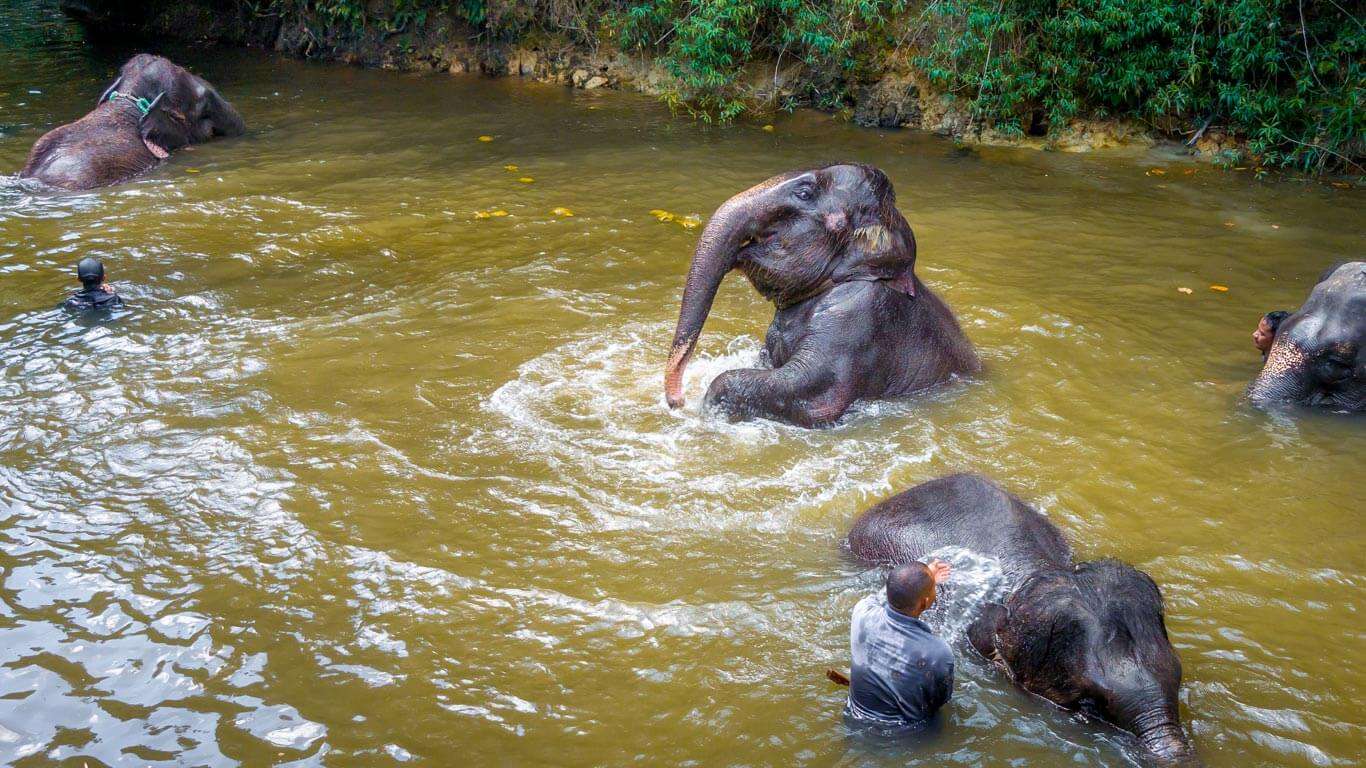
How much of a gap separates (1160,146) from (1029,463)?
7.22 meters

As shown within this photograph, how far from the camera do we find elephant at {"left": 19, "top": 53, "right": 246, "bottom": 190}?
10258mm

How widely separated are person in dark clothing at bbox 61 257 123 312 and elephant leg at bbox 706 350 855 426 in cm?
408

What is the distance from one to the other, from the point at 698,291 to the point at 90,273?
3.96m

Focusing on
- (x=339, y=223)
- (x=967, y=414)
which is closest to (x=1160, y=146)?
(x=967, y=414)

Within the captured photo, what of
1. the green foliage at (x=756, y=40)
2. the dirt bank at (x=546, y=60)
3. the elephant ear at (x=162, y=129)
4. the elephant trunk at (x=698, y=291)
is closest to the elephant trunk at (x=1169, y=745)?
the elephant trunk at (x=698, y=291)

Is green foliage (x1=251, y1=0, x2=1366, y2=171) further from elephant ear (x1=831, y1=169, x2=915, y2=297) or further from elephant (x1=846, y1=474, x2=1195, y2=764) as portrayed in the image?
elephant (x1=846, y1=474, x2=1195, y2=764)

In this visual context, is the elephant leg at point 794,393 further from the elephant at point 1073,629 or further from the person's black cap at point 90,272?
the person's black cap at point 90,272

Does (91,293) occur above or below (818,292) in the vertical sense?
below

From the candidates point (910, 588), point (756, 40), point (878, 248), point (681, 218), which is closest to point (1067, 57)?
point (756, 40)

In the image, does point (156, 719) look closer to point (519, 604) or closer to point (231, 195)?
point (519, 604)

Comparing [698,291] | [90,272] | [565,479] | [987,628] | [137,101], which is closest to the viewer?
[987,628]

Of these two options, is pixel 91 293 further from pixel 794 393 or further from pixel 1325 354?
pixel 1325 354

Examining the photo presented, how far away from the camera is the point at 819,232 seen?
6.15 m

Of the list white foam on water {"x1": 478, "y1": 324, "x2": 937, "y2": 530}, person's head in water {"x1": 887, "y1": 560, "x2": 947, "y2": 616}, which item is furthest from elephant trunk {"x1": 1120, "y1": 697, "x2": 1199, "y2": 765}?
white foam on water {"x1": 478, "y1": 324, "x2": 937, "y2": 530}
